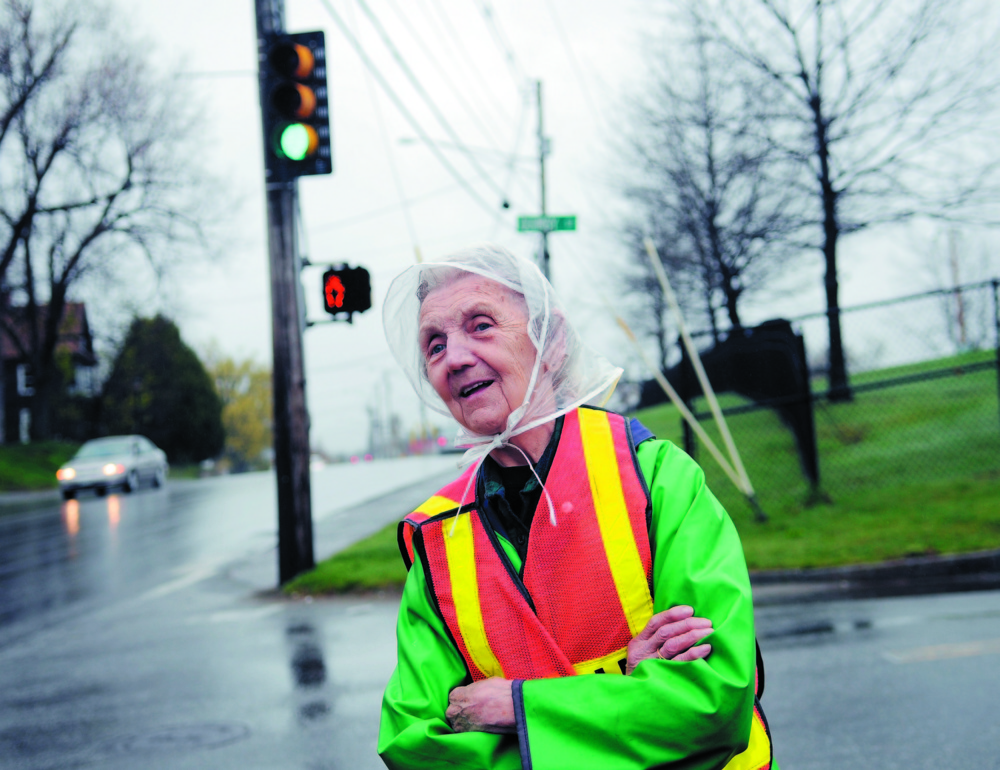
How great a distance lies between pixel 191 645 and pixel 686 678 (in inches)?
260

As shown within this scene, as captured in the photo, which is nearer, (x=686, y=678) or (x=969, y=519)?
(x=686, y=678)

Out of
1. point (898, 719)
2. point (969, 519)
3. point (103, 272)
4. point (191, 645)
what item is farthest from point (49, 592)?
point (103, 272)

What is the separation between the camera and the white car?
942 inches

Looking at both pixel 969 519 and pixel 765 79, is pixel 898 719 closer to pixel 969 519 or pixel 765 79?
pixel 969 519

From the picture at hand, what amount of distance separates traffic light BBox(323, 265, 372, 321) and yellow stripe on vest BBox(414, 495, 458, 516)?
6761mm

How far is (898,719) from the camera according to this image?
14.7 ft

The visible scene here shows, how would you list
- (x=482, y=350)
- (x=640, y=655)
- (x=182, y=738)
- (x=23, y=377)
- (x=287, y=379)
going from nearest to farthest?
1. (x=640, y=655)
2. (x=482, y=350)
3. (x=182, y=738)
4. (x=287, y=379)
5. (x=23, y=377)

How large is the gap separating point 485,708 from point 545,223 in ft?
35.6

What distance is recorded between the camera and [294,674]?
6.12 m

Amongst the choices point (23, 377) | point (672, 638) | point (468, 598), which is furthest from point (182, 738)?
point (23, 377)

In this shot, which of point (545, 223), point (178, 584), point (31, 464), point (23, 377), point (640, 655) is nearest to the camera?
point (640, 655)

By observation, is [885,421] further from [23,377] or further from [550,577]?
[23,377]

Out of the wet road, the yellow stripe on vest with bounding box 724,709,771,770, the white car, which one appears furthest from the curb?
the white car

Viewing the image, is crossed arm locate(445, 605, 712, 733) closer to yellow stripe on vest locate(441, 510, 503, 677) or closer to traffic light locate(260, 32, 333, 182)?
yellow stripe on vest locate(441, 510, 503, 677)
